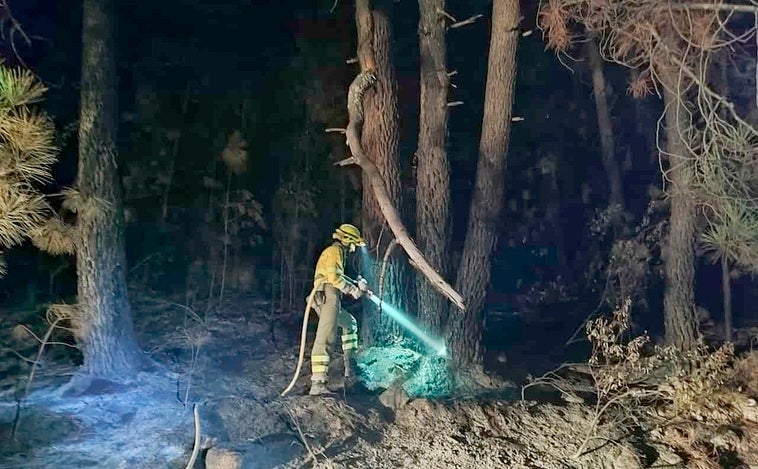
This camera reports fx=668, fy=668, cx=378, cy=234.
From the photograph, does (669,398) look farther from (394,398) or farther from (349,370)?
(349,370)

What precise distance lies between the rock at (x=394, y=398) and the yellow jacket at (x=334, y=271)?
3.55 feet

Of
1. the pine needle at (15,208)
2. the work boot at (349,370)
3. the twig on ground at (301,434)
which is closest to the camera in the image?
the pine needle at (15,208)

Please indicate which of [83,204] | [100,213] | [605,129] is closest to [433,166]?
[100,213]

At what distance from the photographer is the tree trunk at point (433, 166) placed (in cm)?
760

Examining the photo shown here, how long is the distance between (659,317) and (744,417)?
4.50 m

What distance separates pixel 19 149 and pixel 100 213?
6.34 ft

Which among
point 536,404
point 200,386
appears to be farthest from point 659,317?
point 200,386

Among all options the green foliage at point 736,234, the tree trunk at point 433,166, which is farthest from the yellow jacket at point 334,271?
the green foliage at point 736,234

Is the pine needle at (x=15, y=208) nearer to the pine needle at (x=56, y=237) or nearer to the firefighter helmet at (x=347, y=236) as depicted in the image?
the pine needle at (x=56, y=237)

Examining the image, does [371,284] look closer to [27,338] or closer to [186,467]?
[186,467]

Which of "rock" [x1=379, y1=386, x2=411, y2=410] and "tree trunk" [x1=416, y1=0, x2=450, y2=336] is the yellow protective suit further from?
"tree trunk" [x1=416, y1=0, x2=450, y2=336]

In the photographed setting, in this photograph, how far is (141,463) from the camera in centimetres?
528

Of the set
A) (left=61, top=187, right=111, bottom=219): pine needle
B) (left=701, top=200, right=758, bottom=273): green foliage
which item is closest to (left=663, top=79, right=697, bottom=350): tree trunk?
(left=701, top=200, right=758, bottom=273): green foliage

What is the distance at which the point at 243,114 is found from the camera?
1098cm
